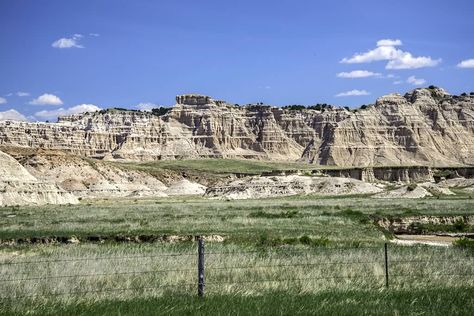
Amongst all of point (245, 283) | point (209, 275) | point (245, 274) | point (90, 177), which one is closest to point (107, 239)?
point (209, 275)

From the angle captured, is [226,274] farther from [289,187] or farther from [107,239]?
[289,187]

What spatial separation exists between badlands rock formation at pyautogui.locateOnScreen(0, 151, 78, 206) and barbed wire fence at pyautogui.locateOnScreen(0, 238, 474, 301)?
5843cm

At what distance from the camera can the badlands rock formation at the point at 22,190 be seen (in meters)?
70.4

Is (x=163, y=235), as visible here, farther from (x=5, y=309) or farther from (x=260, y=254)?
(x=5, y=309)

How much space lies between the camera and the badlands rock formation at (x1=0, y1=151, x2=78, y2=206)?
7044cm

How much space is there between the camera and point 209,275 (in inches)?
552

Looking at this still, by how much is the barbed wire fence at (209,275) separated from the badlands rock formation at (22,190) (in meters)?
58.4

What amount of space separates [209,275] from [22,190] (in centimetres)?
6441

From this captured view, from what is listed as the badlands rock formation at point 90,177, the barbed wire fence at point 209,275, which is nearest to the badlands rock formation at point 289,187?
the badlands rock formation at point 90,177

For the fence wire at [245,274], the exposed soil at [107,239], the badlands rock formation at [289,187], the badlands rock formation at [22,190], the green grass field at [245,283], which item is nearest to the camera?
the green grass field at [245,283]

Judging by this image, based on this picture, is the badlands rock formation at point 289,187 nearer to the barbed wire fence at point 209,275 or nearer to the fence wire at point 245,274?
the fence wire at point 245,274

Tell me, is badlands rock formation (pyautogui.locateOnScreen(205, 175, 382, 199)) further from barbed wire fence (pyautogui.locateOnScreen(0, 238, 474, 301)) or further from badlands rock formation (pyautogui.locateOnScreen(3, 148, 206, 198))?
barbed wire fence (pyautogui.locateOnScreen(0, 238, 474, 301))

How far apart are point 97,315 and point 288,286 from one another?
181 inches

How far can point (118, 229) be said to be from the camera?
99.0ft
